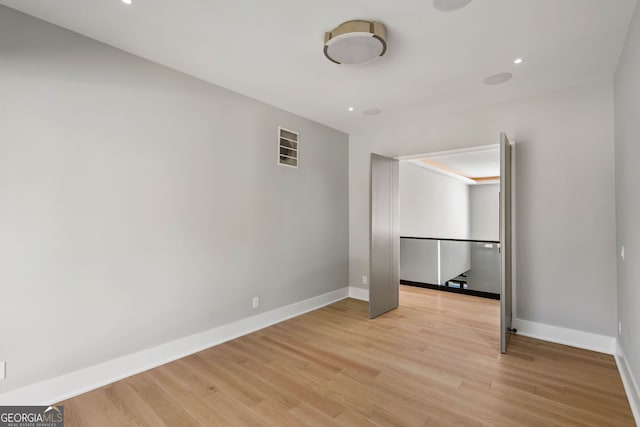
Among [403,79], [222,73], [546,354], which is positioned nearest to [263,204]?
[222,73]

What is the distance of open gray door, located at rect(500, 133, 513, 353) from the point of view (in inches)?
117

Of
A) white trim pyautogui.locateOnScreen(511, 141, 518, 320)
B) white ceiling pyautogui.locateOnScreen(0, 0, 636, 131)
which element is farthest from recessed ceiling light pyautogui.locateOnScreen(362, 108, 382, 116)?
white trim pyautogui.locateOnScreen(511, 141, 518, 320)

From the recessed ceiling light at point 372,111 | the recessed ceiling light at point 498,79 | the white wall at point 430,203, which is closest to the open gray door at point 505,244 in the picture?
the recessed ceiling light at point 498,79

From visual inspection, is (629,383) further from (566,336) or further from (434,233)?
(434,233)

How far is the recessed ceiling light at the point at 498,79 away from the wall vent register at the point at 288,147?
238cm

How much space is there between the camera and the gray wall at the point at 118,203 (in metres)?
2.12

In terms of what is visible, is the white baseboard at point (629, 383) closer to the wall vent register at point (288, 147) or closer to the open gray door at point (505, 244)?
the open gray door at point (505, 244)

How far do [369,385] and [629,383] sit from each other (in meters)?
1.98

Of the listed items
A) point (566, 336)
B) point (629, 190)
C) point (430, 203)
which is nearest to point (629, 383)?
point (566, 336)

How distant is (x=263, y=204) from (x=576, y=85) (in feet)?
12.3

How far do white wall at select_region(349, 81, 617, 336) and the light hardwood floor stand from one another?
0.49 meters

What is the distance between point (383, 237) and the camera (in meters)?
4.38

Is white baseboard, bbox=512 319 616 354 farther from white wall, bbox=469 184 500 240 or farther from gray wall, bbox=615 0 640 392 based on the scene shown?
white wall, bbox=469 184 500 240

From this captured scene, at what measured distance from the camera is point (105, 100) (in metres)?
2.50
